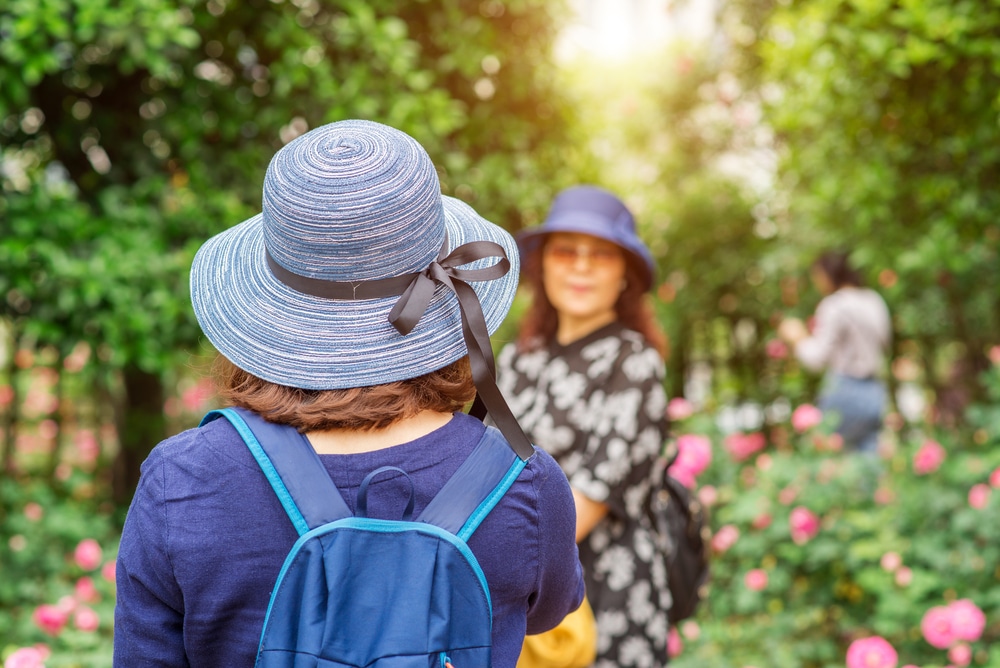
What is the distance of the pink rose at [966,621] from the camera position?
270 centimetres

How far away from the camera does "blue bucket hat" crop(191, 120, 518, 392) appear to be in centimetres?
106

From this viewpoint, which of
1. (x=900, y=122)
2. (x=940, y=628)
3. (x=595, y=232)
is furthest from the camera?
(x=900, y=122)

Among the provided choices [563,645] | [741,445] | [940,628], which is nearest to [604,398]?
[563,645]

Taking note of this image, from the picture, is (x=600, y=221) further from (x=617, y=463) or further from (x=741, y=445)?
(x=741, y=445)

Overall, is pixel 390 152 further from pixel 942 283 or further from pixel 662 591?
pixel 942 283

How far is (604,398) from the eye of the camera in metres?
2.05

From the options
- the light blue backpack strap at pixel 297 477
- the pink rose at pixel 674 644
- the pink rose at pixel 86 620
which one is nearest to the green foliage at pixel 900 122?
the pink rose at pixel 674 644

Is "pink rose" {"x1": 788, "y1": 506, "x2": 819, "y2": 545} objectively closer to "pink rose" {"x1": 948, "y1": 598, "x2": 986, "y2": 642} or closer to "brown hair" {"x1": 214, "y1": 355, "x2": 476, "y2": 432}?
"pink rose" {"x1": 948, "y1": 598, "x2": 986, "y2": 642}

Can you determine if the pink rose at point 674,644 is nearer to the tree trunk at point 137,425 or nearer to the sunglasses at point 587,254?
the sunglasses at point 587,254

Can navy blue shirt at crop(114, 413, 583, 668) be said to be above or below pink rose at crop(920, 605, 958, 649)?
above

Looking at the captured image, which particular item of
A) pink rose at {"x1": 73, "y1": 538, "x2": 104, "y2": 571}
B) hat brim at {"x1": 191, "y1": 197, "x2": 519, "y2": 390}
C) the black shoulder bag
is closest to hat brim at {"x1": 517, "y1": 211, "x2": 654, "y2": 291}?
the black shoulder bag

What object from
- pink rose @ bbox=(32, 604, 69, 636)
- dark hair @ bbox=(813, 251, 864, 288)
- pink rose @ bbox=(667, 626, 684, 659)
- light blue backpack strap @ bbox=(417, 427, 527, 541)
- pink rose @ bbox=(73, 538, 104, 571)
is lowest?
pink rose @ bbox=(667, 626, 684, 659)

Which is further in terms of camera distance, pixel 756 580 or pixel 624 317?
pixel 756 580

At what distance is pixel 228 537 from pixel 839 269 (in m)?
4.67
